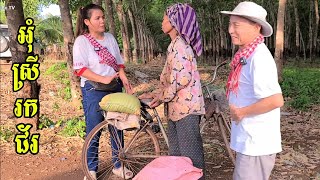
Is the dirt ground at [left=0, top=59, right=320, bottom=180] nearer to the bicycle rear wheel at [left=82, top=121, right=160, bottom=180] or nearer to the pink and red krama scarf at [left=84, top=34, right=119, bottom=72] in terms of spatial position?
the bicycle rear wheel at [left=82, top=121, right=160, bottom=180]

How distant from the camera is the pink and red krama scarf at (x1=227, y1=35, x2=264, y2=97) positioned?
227 cm

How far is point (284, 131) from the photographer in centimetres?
632

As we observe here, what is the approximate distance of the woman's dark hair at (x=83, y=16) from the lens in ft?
12.3

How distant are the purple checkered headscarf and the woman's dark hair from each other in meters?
0.93

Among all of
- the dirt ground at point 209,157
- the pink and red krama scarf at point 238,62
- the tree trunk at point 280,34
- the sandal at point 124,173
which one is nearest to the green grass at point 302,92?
the tree trunk at point 280,34

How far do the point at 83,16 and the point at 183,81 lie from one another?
4.29 feet

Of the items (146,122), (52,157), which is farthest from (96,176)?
(52,157)

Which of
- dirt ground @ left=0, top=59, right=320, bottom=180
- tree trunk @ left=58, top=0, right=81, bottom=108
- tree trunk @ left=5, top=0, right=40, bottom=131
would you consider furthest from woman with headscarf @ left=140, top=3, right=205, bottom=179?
tree trunk @ left=58, top=0, right=81, bottom=108

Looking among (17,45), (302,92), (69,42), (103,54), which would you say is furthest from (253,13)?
(302,92)

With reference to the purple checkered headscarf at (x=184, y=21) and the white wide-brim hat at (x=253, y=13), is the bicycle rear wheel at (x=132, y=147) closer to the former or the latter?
the purple checkered headscarf at (x=184, y=21)

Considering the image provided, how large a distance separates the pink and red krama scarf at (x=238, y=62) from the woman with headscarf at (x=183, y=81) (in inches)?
30.0

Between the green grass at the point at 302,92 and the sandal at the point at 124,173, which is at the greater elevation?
the green grass at the point at 302,92

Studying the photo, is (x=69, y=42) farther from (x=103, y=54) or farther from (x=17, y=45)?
(x=103, y=54)

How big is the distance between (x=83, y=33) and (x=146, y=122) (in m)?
1.11
